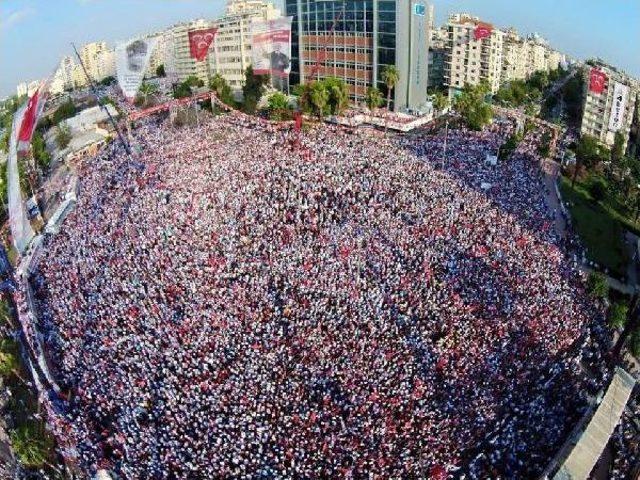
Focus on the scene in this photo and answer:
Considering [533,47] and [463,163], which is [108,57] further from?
[463,163]

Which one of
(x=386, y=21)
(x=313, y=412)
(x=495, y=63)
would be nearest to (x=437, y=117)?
(x=386, y=21)

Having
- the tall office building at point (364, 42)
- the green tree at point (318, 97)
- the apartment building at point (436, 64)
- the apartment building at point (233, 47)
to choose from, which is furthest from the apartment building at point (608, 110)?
the apartment building at point (233, 47)

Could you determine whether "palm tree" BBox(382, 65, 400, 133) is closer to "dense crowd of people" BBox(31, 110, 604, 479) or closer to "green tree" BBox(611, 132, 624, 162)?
"green tree" BBox(611, 132, 624, 162)

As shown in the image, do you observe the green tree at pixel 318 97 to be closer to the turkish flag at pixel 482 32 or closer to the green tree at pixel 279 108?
the green tree at pixel 279 108

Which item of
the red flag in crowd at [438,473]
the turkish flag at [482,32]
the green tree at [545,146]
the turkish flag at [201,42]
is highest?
the turkish flag at [201,42]

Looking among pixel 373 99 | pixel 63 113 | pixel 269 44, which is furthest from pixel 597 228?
pixel 63 113

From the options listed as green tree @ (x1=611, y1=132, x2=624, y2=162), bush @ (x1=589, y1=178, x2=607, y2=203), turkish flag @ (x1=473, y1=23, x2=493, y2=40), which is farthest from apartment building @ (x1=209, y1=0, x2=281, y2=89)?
bush @ (x1=589, y1=178, x2=607, y2=203)
